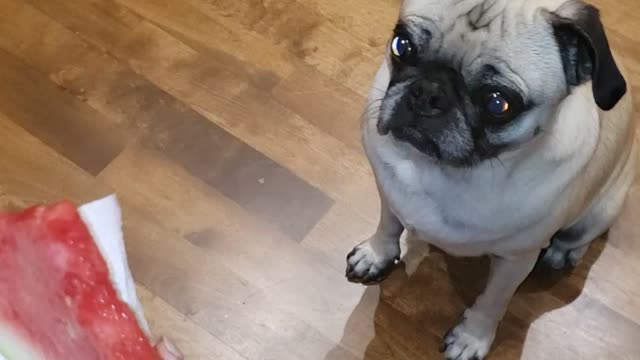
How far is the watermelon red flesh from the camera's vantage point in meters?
1.42

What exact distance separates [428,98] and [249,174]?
777 mm

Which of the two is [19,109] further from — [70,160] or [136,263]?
[136,263]

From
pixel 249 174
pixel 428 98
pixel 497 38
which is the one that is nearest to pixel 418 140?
pixel 428 98

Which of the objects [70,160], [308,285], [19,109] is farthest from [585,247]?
[19,109]

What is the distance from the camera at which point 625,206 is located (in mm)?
2121

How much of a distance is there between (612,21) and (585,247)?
606mm

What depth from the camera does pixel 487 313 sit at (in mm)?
1873

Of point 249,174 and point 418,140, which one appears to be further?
point 249,174

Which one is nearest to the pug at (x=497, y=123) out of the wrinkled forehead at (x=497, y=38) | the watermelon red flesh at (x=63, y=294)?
the wrinkled forehead at (x=497, y=38)

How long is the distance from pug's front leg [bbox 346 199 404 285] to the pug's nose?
52 centimetres

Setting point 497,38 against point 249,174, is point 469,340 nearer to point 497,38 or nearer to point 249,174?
point 249,174

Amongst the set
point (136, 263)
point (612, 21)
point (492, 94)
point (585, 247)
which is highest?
point (492, 94)

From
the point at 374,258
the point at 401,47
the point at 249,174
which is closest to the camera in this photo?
the point at 401,47

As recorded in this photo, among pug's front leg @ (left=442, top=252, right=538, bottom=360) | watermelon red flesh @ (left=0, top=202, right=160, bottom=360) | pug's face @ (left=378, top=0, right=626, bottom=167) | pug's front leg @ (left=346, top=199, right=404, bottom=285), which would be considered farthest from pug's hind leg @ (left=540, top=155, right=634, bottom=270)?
watermelon red flesh @ (left=0, top=202, right=160, bottom=360)
